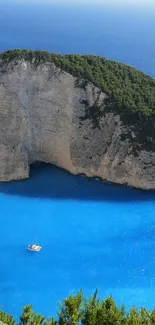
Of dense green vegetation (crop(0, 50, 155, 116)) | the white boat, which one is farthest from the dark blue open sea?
dense green vegetation (crop(0, 50, 155, 116))

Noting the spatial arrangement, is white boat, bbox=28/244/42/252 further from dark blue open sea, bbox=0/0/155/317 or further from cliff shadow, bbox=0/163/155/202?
cliff shadow, bbox=0/163/155/202

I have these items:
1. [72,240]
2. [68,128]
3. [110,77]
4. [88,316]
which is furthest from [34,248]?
[110,77]

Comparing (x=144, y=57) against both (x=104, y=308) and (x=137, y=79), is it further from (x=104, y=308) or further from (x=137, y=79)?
(x=104, y=308)

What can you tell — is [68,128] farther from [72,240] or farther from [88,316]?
[88,316]

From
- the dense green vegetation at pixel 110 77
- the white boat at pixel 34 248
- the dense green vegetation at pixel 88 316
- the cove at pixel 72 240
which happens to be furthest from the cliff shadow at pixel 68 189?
the dense green vegetation at pixel 88 316

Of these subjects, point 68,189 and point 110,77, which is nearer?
point 68,189

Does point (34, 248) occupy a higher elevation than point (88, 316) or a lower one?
higher
